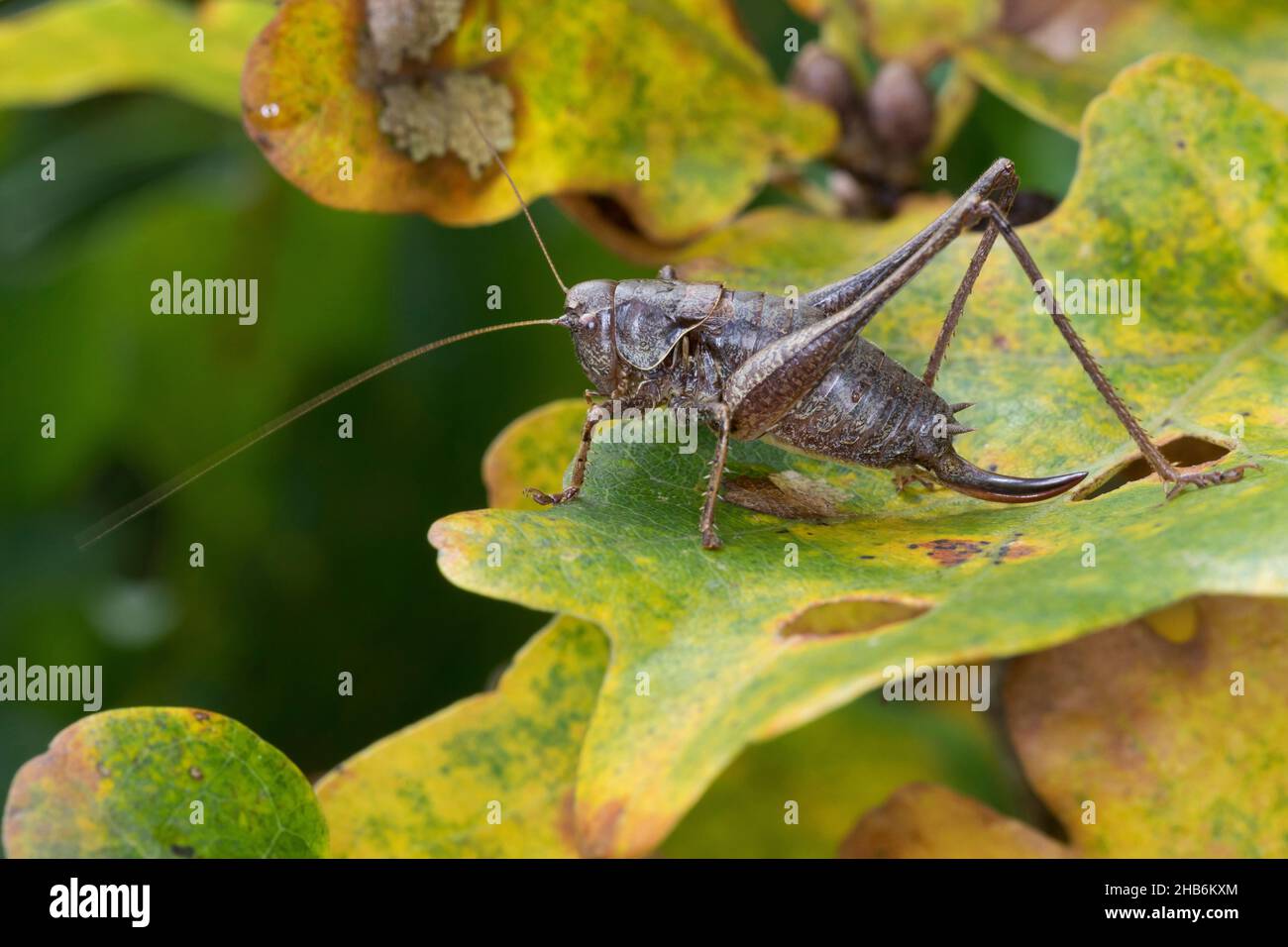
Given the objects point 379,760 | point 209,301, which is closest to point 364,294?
point 209,301

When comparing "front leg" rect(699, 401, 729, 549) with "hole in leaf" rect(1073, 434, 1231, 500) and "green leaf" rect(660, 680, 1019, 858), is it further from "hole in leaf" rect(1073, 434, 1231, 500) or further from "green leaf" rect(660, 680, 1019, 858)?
"green leaf" rect(660, 680, 1019, 858)

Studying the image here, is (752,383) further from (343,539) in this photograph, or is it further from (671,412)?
(343,539)

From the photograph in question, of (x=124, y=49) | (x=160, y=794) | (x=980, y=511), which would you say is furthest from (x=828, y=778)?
(x=124, y=49)

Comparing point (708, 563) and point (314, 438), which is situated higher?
point (314, 438)

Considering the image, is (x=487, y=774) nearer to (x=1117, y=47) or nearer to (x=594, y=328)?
(x=594, y=328)

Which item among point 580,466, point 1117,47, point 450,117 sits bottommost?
point 580,466

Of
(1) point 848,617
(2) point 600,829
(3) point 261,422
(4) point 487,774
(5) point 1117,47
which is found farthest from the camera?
(3) point 261,422

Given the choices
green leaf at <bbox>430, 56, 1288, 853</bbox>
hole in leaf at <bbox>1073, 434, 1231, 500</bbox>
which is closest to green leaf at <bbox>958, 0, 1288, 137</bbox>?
green leaf at <bbox>430, 56, 1288, 853</bbox>
